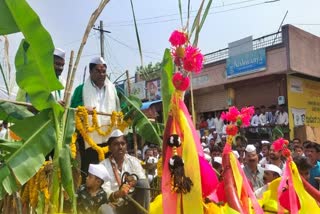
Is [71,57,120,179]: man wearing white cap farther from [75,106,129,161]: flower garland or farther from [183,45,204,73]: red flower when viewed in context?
[183,45,204,73]: red flower

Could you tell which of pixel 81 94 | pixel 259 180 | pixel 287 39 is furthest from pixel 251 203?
pixel 287 39

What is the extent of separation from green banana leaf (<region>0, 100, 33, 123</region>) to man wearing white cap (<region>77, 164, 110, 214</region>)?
83 cm

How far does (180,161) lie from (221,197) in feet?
2.00

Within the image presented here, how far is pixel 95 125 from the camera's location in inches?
161

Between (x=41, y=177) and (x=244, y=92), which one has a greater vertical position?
(x=244, y=92)

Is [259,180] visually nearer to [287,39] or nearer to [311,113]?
[287,39]

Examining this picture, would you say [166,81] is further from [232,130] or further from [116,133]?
[116,133]

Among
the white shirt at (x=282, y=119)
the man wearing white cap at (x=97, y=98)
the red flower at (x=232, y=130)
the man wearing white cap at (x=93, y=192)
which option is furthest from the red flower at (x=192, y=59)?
the white shirt at (x=282, y=119)

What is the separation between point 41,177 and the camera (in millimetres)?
3305

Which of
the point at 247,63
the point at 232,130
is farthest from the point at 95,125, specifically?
the point at 247,63

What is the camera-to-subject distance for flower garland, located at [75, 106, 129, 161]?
12.7 feet

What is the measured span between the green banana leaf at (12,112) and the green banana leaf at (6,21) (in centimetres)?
54

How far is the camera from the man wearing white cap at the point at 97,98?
4.33 m

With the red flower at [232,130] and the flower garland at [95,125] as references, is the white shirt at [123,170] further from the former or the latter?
the red flower at [232,130]
